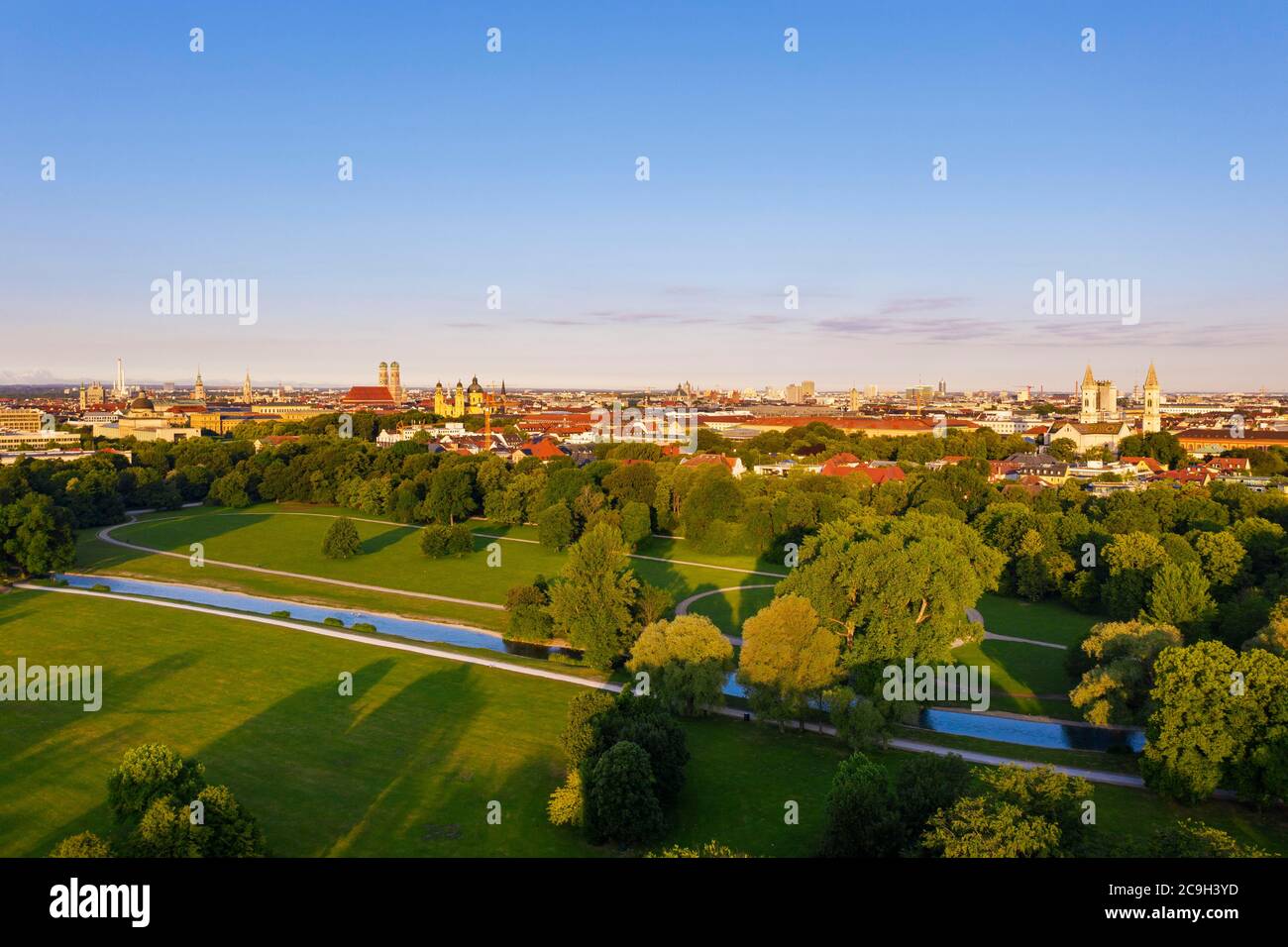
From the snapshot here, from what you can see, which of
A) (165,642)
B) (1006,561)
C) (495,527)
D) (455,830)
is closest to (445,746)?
(455,830)

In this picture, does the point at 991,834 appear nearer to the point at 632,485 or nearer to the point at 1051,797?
the point at 1051,797

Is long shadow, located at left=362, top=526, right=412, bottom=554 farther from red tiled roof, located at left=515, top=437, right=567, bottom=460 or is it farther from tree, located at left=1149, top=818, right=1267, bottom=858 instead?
tree, located at left=1149, top=818, right=1267, bottom=858

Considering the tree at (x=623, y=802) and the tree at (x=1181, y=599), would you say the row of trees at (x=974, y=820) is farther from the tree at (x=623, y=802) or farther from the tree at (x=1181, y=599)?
the tree at (x=1181, y=599)

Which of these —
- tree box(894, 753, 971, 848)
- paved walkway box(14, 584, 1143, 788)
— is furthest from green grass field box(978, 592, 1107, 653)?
tree box(894, 753, 971, 848)

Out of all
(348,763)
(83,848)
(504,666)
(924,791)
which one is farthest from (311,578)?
(924,791)

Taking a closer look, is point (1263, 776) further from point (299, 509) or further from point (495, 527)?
point (299, 509)
